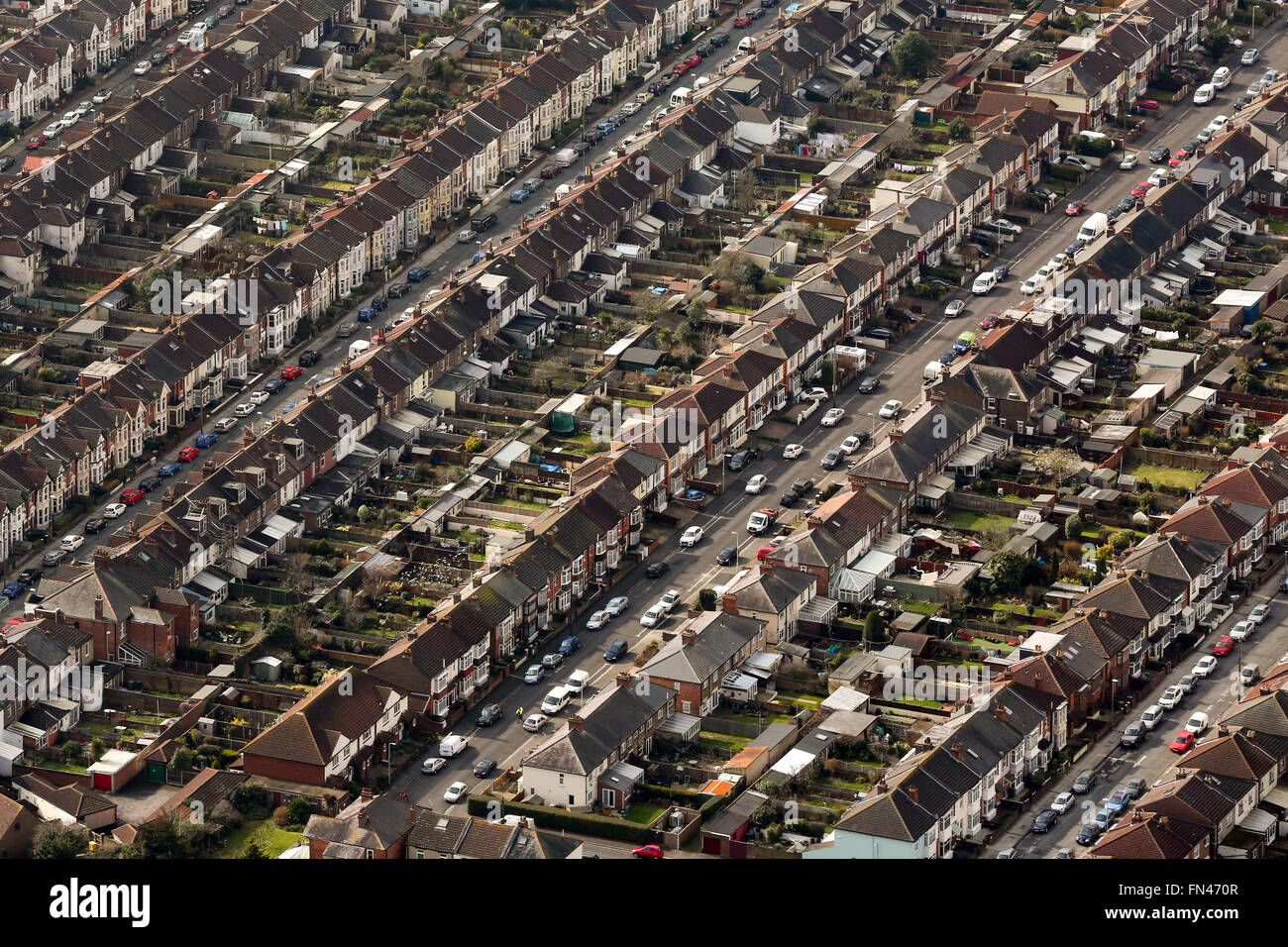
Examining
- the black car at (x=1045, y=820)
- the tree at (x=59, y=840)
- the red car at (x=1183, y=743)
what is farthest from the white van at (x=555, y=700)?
the red car at (x=1183, y=743)

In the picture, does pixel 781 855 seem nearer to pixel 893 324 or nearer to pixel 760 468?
pixel 760 468

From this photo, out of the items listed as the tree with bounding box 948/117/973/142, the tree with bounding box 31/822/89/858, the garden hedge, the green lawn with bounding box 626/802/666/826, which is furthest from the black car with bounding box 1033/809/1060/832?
the tree with bounding box 948/117/973/142

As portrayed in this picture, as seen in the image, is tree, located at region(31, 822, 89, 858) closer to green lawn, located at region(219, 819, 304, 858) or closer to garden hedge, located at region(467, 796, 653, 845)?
green lawn, located at region(219, 819, 304, 858)
